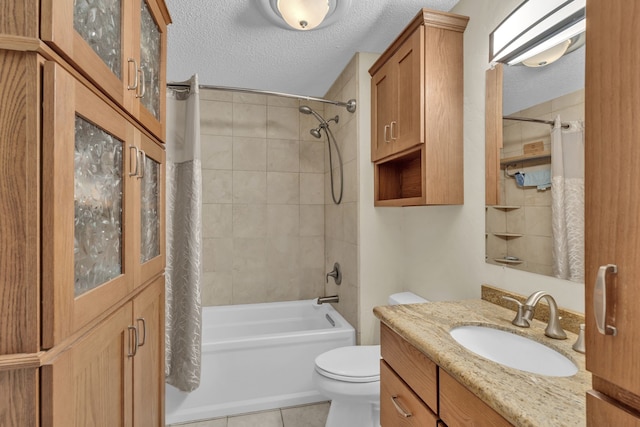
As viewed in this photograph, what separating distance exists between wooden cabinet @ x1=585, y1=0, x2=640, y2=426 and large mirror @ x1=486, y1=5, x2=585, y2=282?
717 millimetres

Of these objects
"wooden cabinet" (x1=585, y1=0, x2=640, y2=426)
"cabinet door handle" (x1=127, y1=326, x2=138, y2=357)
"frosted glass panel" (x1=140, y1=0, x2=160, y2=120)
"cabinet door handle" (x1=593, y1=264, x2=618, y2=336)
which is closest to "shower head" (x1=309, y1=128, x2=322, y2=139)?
"frosted glass panel" (x1=140, y1=0, x2=160, y2=120)

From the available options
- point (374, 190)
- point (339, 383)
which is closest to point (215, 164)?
point (374, 190)

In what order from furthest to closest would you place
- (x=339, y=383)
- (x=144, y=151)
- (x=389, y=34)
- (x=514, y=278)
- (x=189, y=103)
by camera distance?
(x=389, y=34)
(x=189, y=103)
(x=339, y=383)
(x=514, y=278)
(x=144, y=151)

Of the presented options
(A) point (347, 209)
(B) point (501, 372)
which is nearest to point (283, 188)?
(A) point (347, 209)

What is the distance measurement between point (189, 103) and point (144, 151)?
805 millimetres

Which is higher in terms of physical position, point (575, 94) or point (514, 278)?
point (575, 94)

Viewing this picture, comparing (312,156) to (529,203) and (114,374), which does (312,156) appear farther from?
(114,374)


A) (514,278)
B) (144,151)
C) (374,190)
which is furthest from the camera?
(374,190)

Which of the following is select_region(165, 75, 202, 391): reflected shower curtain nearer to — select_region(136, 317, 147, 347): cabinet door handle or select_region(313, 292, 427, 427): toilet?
select_region(136, 317, 147, 347): cabinet door handle

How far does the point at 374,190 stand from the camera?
2.23 m

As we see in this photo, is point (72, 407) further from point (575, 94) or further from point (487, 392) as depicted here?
point (575, 94)

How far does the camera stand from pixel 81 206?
74cm

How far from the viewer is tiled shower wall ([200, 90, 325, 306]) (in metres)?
2.84

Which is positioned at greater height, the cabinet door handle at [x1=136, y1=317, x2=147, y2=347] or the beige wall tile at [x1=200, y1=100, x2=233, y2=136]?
the beige wall tile at [x1=200, y1=100, x2=233, y2=136]
